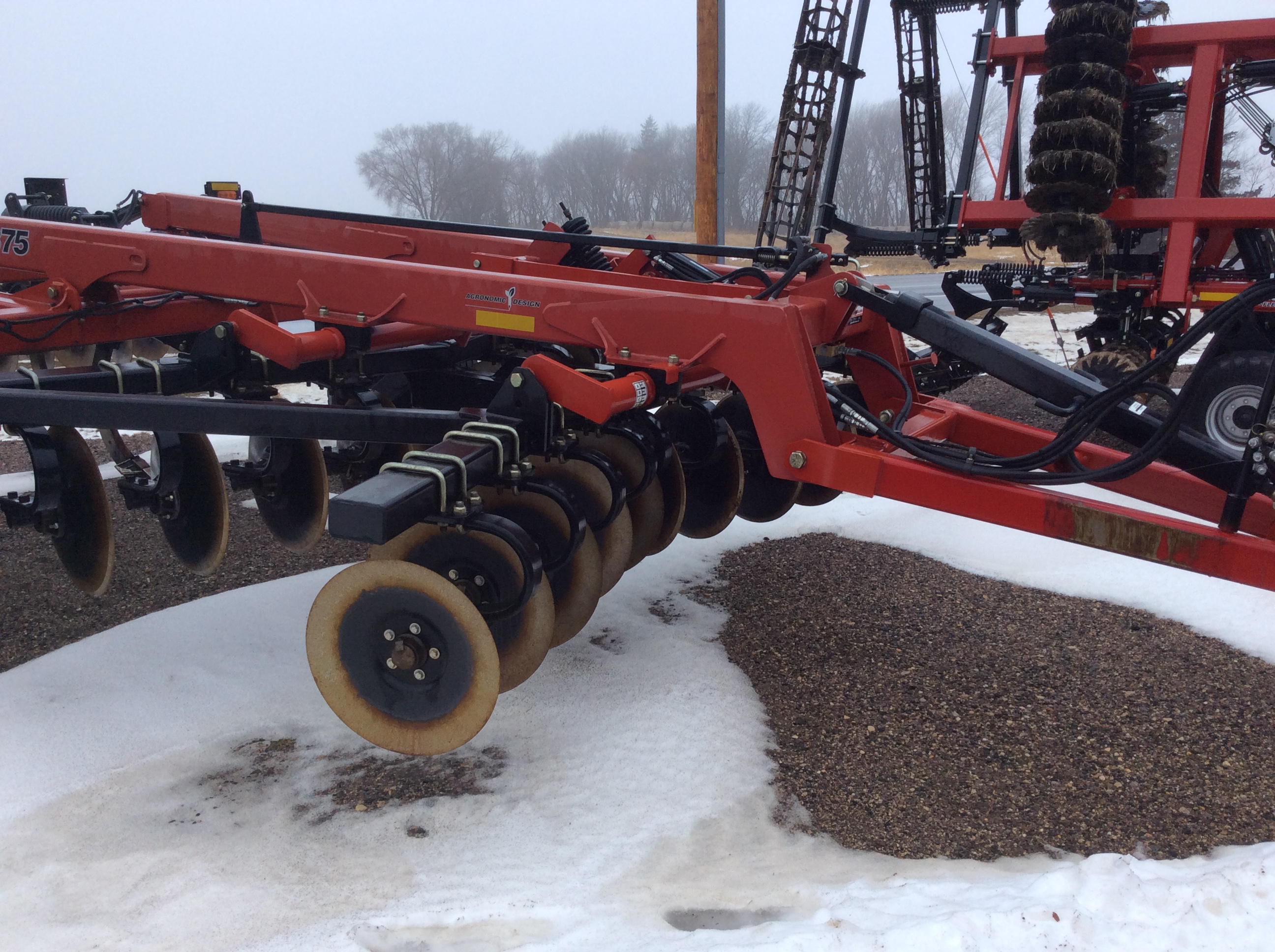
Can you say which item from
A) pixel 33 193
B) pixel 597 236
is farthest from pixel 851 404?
pixel 33 193

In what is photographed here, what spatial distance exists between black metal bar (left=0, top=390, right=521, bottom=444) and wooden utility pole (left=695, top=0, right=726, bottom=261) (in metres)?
5.56

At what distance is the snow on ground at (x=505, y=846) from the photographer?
7.73 ft

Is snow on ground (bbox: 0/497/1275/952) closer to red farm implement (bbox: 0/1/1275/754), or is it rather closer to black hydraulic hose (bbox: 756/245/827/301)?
red farm implement (bbox: 0/1/1275/754)

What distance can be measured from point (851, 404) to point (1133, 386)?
2.48ft

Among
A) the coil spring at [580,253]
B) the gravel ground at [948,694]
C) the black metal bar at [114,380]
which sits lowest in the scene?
the gravel ground at [948,694]

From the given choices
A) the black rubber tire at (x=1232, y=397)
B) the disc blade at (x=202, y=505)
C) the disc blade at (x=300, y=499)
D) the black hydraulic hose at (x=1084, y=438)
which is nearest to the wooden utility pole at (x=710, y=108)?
the black rubber tire at (x=1232, y=397)

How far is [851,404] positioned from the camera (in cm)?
299

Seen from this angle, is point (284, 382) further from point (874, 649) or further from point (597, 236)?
point (874, 649)

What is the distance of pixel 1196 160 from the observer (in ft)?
20.0

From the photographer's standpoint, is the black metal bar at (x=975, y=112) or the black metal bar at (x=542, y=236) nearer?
the black metal bar at (x=542, y=236)

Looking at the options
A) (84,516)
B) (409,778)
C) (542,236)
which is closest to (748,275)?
(542,236)

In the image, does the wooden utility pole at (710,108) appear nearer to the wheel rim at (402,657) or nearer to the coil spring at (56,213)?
the coil spring at (56,213)

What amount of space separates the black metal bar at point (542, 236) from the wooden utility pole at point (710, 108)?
13.8ft

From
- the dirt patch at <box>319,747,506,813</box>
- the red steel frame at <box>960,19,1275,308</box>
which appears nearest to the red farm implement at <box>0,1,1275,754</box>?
the dirt patch at <box>319,747,506,813</box>
